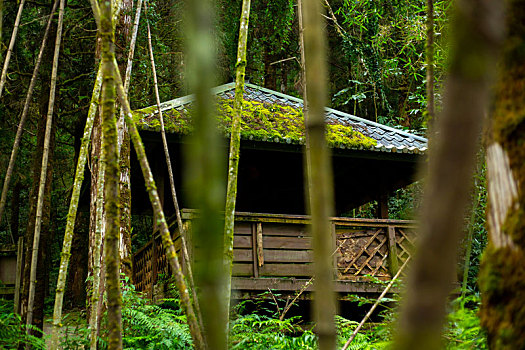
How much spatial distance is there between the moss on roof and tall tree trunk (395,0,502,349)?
6.81m

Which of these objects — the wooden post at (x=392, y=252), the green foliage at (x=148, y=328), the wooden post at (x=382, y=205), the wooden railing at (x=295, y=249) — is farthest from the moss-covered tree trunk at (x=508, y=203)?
the wooden post at (x=382, y=205)

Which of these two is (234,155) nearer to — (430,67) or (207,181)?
(430,67)

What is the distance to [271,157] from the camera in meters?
9.29

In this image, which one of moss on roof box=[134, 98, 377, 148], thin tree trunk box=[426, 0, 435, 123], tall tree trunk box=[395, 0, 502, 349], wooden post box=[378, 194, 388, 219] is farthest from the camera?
wooden post box=[378, 194, 388, 219]

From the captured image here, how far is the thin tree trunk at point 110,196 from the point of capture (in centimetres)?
148

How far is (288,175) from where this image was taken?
10.4m

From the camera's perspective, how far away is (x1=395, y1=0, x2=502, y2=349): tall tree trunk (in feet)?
1.53

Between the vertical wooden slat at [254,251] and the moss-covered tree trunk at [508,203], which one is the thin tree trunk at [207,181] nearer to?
the moss-covered tree trunk at [508,203]

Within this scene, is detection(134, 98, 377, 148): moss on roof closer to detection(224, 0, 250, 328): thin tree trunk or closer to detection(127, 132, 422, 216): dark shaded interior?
detection(127, 132, 422, 216): dark shaded interior

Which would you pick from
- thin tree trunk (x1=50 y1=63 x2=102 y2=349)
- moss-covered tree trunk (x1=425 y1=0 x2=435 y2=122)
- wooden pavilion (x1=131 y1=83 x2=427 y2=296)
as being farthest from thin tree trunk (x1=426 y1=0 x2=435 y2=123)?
wooden pavilion (x1=131 y1=83 x2=427 y2=296)

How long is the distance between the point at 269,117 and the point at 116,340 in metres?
7.40

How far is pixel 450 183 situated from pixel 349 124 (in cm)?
902

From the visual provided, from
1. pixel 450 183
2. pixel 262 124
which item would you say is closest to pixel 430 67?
pixel 450 183

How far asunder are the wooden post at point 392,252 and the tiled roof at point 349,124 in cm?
134
